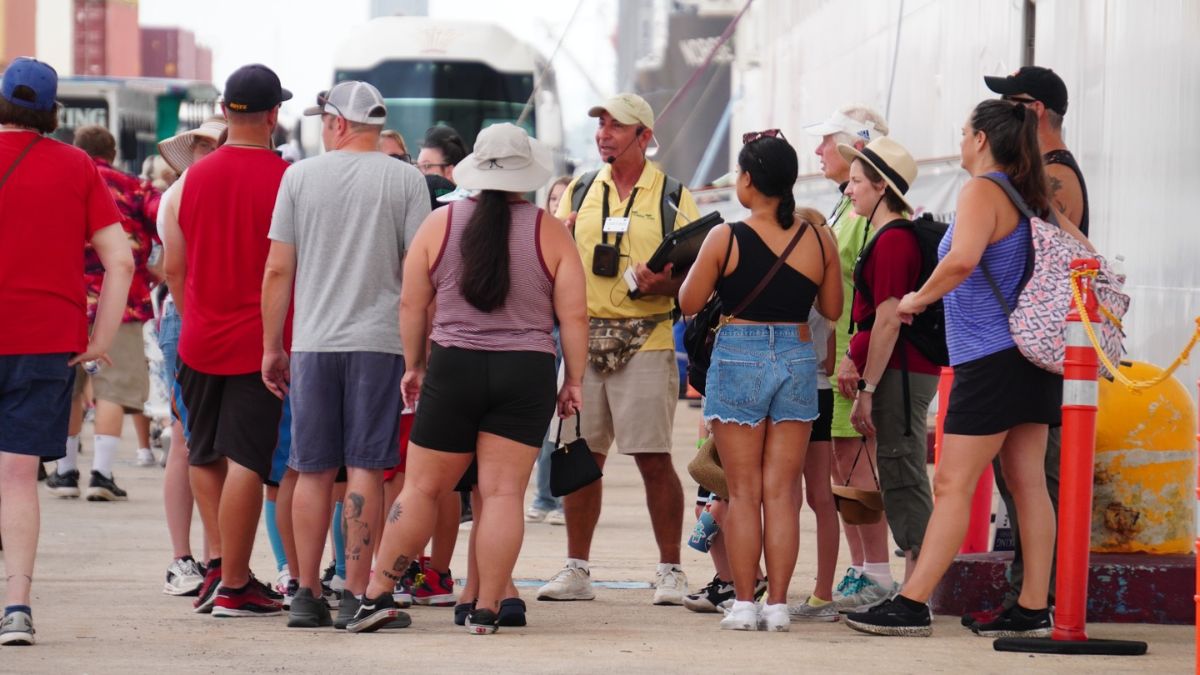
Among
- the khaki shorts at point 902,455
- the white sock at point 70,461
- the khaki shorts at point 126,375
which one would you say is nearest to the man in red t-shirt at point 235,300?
the khaki shorts at point 902,455

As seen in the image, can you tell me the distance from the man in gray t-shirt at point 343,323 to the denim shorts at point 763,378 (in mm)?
1181

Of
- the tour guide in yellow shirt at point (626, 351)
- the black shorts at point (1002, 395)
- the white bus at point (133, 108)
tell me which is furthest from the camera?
the white bus at point (133, 108)

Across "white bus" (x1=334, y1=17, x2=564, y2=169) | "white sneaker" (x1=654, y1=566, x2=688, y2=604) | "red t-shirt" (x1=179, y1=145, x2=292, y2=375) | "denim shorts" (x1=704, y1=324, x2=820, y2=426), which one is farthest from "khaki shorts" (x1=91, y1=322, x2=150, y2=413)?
"white bus" (x1=334, y1=17, x2=564, y2=169)

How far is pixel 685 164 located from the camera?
93.8 ft

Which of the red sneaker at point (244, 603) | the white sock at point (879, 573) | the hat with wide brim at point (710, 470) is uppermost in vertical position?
the hat with wide brim at point (710, 470)

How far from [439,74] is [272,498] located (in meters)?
18.0

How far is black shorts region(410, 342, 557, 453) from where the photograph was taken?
7.04m

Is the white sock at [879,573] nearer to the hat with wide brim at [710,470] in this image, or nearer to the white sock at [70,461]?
the hat with wide brim at [710,470]

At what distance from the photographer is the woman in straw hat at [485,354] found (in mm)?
Result: 7043

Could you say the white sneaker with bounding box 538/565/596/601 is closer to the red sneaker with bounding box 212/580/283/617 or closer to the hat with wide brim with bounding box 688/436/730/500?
the hat with wide brim with bounding box 688/436/730/500

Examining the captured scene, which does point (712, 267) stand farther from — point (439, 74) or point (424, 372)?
point (439, 74)

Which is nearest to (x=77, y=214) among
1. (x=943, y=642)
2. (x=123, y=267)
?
(x=123, y=267)

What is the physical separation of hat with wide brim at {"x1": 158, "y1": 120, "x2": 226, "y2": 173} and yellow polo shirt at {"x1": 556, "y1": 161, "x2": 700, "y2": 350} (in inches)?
64.5

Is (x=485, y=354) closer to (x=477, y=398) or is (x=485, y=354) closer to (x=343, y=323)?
(x=477, y=398)
